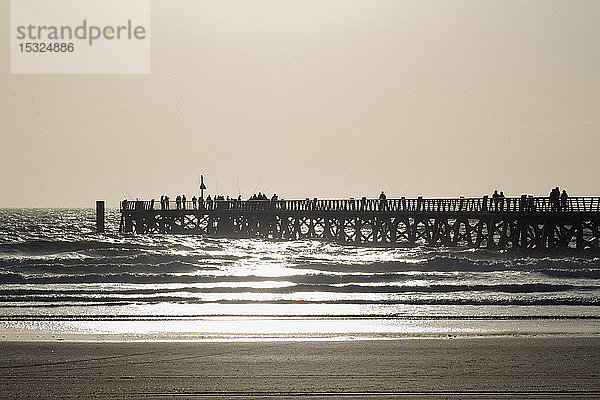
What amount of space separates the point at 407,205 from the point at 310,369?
4914 cm

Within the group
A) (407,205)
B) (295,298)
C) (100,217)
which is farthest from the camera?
(100,217)

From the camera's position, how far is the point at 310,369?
1319 centimetres

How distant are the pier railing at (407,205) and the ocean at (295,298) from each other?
105 inches

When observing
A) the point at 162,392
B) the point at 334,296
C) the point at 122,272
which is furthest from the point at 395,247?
the point at 162,392

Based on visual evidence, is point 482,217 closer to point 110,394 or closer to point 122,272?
point 122,272

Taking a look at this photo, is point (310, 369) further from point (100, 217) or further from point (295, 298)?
point (100, 217)

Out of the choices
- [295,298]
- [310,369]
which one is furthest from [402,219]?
[310,369]

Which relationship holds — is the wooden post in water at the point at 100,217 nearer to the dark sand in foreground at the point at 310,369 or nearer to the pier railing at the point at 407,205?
the pier railing at the point at 407,205

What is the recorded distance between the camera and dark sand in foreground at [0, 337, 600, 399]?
11.6m

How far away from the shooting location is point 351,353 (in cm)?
1470

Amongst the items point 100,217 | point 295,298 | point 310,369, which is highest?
point 100,217

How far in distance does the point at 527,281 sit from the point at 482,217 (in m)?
22.4

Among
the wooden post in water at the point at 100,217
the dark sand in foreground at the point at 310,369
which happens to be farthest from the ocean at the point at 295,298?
the wooden post in water at the point at 100,217

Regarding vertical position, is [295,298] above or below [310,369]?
below
